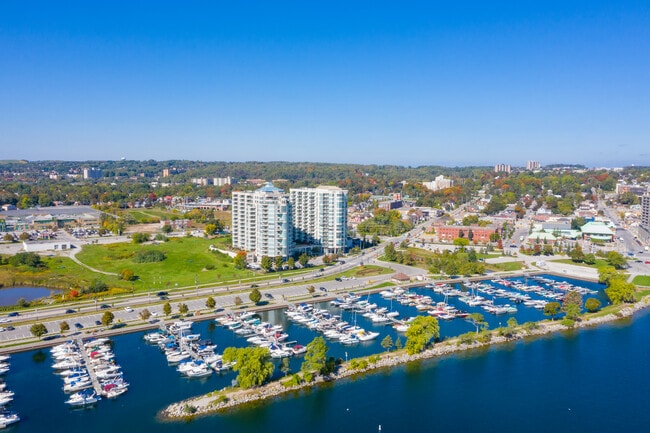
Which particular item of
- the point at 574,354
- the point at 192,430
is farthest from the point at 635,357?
the point at 192,430

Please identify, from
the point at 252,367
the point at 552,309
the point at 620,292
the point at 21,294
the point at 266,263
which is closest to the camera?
the point at 252,367

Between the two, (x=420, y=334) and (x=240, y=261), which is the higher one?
(x=240, y=261)

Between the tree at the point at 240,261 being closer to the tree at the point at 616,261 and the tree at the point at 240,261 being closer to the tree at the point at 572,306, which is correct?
the tree at the point at 572,306

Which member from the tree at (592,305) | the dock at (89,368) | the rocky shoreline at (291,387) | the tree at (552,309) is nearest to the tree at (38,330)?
the dock at (89,368)

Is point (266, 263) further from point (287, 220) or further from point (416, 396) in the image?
point (416, 396)

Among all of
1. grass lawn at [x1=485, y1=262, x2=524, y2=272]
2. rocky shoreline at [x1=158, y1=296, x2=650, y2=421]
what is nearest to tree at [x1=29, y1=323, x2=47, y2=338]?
rocky shoreline at [x1=158, y1=296, x2=650, y2=421]

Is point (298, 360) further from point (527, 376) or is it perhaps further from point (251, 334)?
point (527, 376)

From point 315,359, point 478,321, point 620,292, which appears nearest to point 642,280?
point 620,292
